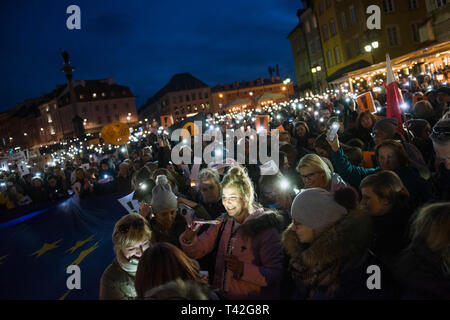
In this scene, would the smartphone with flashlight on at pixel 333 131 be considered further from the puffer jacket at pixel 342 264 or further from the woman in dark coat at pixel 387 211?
the puffer jacket at pixel 342 264

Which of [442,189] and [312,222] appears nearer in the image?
[312,222]

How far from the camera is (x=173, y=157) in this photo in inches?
308

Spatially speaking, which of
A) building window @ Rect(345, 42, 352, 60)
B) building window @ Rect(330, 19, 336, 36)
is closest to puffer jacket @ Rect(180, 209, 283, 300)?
building window @ Rect(345, 42, 352, 60)

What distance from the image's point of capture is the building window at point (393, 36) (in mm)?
35000

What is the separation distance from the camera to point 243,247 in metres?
2.86

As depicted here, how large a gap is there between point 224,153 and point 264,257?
4.63 meters

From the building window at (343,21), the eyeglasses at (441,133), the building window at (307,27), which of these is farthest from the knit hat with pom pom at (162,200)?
the building window at (307,27)

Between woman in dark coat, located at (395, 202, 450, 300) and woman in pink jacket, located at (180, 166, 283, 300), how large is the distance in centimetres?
93

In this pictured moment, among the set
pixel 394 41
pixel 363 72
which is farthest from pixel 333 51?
pixel 363 72

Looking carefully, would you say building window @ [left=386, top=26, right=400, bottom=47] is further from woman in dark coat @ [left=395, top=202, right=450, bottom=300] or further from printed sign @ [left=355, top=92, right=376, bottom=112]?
woman in dark coat @ [left=395, top=202, right=450, bottom=300]

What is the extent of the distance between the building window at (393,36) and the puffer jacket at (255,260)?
38454 mm

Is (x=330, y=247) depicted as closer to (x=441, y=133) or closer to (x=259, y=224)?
(x=259, y=224)

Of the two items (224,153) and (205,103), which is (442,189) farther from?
(205,103)

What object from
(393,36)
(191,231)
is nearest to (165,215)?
(191,231)
